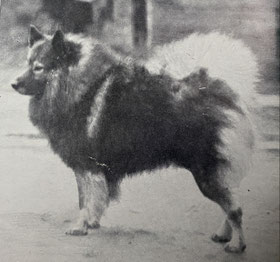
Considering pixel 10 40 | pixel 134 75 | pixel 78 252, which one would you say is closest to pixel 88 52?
pixel 134 75

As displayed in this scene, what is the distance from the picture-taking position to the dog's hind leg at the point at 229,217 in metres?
2.44

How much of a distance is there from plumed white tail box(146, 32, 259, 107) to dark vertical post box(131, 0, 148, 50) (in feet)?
0.29

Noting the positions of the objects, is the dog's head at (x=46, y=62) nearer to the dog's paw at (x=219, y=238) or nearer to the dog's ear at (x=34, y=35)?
the dog's ear at (x=34, y=35)

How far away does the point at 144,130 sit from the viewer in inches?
98.7

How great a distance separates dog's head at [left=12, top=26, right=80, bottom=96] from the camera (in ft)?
8.29

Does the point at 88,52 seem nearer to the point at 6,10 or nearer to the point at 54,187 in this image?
the point at 6,10

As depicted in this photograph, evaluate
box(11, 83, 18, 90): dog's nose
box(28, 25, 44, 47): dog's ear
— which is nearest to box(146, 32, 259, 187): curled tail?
box(28, 25, 44, 47): dog's ear

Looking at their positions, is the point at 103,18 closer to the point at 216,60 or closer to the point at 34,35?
the point at 34,35

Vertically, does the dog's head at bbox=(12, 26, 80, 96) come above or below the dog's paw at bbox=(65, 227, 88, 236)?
above

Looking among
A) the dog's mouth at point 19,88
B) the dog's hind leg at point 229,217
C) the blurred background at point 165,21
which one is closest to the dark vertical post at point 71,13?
the blurred background at point 165,21

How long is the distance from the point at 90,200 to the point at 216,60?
947 mm

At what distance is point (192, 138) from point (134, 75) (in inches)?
17.2

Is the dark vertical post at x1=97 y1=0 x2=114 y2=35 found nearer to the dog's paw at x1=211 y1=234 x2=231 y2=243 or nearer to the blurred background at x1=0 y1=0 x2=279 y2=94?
the blurred background at x1=0 y1=0 x2=279 y2=94

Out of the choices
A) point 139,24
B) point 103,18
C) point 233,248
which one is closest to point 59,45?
point 103,18
